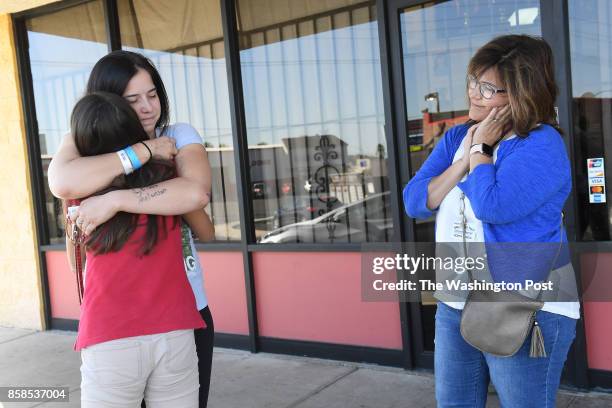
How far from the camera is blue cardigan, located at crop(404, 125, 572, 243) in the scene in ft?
5.21

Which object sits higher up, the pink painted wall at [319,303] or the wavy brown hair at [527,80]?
the wavy brown hair at [527,80]

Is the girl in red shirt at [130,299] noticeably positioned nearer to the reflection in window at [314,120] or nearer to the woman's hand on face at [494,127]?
the woman's hand on face at [494,127]

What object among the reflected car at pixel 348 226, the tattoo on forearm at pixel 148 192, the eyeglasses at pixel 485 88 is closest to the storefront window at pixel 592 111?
the reflected car at pixel 348 226

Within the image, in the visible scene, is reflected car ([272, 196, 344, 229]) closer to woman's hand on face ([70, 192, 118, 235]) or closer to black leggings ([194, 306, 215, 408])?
black leggings ([194, 306, 215, 408])

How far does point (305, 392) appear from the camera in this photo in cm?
376

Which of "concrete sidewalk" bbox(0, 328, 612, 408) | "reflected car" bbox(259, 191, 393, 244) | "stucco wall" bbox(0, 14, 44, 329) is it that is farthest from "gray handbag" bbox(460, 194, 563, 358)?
"stucco wall" bbox(0, 14, 44, 329)

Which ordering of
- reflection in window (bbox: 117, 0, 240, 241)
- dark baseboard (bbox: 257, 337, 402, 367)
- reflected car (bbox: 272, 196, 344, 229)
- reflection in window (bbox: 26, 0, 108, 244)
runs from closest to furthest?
1. dark baseboard (bbox: 257, 337, 402, 367)
2. reflected car (bbox: 272, 196, 344, 229)
3. reflection in window (bbox: 117, 0, 240, 241)
4. reflection in window (bbox: 26, 0, 108, 244)

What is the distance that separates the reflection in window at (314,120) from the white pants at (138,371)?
2664 mm

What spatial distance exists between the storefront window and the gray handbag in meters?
1.96

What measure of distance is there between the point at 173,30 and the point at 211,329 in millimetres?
3763

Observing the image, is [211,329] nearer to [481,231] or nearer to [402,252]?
[481,231]

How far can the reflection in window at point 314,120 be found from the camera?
437 centimetres

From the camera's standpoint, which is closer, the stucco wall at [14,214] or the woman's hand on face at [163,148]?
the woman's hand on face at [163,148]

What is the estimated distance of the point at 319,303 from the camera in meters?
4.34
